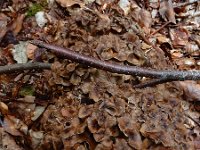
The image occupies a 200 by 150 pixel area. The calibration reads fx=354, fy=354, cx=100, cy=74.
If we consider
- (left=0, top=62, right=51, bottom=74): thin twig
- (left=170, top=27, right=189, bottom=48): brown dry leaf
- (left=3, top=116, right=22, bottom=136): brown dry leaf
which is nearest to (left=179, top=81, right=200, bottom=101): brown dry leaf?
(left=170, top=27, right=189, bottom=48): brown dry leaf

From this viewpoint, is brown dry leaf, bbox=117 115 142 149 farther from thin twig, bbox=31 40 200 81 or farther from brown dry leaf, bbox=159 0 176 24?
brown dry leaf, bbox=159 0 176 24

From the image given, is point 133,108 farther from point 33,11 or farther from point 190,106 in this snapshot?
point 33,11

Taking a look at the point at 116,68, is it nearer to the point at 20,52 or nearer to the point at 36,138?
→ the point at 36,138

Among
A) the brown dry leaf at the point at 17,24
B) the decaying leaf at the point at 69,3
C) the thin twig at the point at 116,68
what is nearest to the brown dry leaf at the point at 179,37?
the decaying leaf at the point at 69,3

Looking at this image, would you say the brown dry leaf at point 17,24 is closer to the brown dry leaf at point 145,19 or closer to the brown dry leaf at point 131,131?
the brown dry leaf at point 145,19

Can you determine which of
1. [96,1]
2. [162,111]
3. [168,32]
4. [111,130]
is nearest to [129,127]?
[111,130]

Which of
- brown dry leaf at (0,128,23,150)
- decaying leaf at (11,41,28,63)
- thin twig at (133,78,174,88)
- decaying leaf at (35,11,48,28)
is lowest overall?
brown dry leaf at (0,128,23,150)
